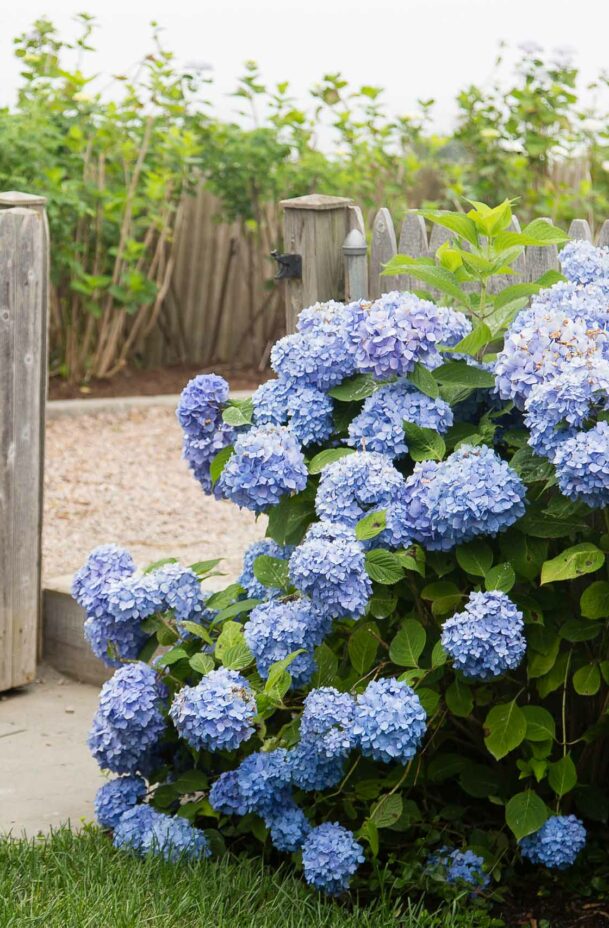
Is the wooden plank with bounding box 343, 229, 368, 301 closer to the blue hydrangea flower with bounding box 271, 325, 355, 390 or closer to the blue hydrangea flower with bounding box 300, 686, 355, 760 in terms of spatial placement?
the blue hydrangea flower with bounding box 271, 325, 355, 390

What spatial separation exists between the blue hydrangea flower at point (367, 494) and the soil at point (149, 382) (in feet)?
18.6

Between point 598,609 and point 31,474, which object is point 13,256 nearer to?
point 31,474

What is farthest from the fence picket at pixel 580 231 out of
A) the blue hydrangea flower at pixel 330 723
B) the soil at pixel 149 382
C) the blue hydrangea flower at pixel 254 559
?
the soil at pixel 149 382

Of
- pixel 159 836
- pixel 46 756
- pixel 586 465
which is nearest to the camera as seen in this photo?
pixel 586 465

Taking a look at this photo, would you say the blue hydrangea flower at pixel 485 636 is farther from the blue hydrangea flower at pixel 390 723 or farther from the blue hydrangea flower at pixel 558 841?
the blue hydrangea flower at pixel 558 841

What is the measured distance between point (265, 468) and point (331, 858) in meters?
0.85

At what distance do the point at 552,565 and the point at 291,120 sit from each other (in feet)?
21.7

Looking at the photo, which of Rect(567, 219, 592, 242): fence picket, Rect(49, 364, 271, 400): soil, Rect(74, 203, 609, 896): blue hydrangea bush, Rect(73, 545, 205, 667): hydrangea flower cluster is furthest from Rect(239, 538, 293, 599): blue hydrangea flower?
Rect(49, 364, 271, 400): soil

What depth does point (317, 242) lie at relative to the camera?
3.57 metres

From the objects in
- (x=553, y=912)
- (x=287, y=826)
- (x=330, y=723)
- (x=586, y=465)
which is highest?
(x=586, y=465)

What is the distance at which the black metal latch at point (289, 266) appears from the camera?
141 inches

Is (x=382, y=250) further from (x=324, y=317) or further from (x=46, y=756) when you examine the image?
(x=46, y=756)

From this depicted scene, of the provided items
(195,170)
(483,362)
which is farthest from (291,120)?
(483,362)

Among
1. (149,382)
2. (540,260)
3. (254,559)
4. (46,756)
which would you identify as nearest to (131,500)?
(46,756)
